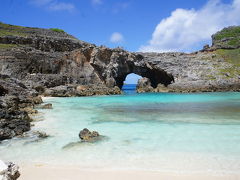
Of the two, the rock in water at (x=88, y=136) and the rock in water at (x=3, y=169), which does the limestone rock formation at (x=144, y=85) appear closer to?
the rock in water at (x=88, y=136)

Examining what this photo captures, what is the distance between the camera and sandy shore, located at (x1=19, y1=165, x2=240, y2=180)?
20.2ft

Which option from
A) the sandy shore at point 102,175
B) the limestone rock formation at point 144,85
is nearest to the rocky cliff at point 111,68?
the limestone rock formation at point 144,85

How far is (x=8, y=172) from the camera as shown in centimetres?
547

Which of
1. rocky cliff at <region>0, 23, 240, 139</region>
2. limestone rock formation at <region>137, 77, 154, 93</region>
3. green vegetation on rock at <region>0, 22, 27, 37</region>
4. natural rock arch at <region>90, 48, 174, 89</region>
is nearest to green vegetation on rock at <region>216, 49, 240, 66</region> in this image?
rocky cliff at <region>0, 23, 240, 139</region>

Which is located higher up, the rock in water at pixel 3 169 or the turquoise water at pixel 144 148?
the rock in water at pixel 3 169

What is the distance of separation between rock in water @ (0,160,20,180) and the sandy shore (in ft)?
1.53

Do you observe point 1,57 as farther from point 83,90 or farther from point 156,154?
point 156,154

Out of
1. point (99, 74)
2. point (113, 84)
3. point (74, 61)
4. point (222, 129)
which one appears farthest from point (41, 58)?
point (222, 129)

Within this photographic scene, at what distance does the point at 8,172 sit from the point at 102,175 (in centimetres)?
227

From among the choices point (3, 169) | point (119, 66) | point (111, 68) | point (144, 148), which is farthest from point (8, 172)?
point (119, 66)

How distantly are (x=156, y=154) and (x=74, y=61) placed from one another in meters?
45.1

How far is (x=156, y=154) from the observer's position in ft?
27.4

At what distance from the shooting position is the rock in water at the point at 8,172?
529 centimetres

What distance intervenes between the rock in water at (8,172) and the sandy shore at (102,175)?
47cm
